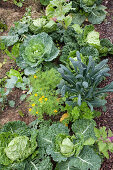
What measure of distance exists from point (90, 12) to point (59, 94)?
1991mm

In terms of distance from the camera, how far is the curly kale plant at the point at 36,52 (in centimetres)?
318

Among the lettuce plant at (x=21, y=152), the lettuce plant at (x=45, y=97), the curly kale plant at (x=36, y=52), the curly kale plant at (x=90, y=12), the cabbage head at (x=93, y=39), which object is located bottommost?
the lettuce plant at (x=21, y=152)

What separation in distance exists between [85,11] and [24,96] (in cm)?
213

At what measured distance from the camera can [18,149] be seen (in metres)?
2.23

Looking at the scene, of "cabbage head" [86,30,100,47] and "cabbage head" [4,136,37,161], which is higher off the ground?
"cabbage head" [86,30,100,47]

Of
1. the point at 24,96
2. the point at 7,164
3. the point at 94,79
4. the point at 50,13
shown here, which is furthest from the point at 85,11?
the point at 7,164

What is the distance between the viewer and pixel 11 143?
2270 millimetres

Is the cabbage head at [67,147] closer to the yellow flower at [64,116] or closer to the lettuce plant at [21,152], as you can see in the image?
the lettuce plant at [21,152]

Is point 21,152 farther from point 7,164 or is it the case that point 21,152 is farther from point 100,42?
point 100,42

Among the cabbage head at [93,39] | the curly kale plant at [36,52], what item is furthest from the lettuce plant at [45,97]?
the cabbage head at [93,39]

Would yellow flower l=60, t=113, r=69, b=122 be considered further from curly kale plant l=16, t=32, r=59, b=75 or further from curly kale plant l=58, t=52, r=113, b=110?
curly kale plant l=16, t=32, r=59, b=75

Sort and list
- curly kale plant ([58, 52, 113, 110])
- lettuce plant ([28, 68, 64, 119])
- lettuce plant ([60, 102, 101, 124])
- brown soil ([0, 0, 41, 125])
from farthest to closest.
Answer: brown soil ([0, 0, 41, 125]) → lettuce plant ([28, 68, 64, 119]) → lettuce plant ([60, 102, 101, 124]) → curly kale plant ([58, 52, 113, 110])

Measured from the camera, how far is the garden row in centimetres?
225

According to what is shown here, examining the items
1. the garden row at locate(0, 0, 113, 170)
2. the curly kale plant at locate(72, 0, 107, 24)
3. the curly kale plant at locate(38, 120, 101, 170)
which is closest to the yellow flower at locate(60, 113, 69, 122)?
the garden row at locate(0, 0, 113, 170)
